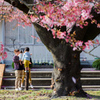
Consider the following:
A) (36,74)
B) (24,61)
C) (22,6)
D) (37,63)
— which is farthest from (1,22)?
(22,6)

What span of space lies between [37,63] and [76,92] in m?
7.28

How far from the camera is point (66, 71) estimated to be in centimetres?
842

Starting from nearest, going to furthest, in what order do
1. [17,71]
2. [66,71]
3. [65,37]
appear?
[65,37] < [66,71] < [17,71]

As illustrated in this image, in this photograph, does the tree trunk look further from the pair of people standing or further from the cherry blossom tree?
the pair of people standing

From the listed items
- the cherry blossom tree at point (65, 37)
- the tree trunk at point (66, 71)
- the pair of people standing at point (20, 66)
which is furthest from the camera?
the pair of people standing at point (20, 66)

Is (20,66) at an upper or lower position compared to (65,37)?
lower

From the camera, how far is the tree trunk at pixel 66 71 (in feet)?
27.5

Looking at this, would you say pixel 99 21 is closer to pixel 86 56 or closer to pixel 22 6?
pixel 22 6

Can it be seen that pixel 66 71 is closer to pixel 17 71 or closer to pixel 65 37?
pixel 65 37

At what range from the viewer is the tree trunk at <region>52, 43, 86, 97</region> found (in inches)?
329

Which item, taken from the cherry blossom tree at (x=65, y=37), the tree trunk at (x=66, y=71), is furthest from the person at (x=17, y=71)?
the tree trunk at (x=66, y=71)

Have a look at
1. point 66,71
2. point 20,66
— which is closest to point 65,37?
point 66,71

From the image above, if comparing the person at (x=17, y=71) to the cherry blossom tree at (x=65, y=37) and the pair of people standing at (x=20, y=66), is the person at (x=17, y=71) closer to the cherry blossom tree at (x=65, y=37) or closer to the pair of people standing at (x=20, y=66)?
the pair of people standing at (x=20, y=66)

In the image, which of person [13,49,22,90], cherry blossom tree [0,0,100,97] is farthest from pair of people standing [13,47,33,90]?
cherry blossom tree [0,0,100,97]
